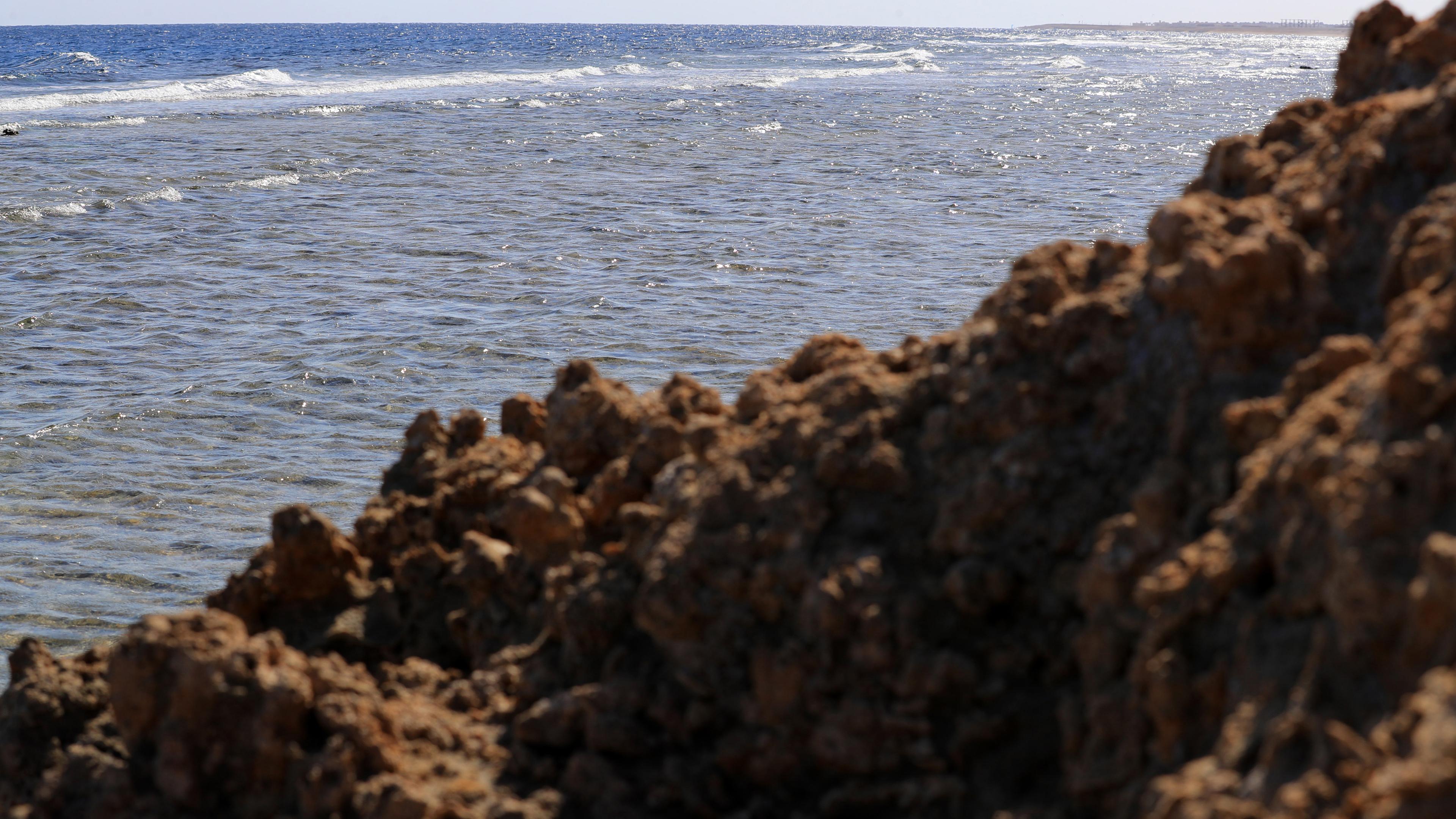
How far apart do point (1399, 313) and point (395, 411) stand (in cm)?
633

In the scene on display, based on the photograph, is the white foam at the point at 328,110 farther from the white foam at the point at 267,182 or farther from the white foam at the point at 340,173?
the white foam at the point at 267,182

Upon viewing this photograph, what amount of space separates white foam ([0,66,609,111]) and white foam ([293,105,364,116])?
15.3ft

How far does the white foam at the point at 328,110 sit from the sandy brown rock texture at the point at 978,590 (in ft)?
93.8

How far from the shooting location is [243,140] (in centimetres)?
2372

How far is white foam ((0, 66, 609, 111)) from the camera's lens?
33.8 meters

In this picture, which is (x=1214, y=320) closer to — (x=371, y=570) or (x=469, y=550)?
(x=469, y=550)

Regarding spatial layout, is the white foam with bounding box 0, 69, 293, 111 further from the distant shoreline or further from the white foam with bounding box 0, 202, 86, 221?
the distant shoreline

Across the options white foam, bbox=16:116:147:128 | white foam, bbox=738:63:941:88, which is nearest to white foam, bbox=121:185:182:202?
white foam, bbox=16:116:147:128

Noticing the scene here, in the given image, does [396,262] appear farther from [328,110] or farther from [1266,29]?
[1266,29]

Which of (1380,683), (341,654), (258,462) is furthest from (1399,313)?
(258,462)

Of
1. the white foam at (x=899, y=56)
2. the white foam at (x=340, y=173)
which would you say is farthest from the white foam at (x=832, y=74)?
the white foam at (x=340, y=173)

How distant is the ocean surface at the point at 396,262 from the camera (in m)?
6.61

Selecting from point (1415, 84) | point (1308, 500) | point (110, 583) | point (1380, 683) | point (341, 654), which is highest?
point (1415, 84)

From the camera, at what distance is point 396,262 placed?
40.4 ft
